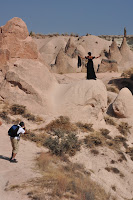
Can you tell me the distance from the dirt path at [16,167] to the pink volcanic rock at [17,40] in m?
4.17

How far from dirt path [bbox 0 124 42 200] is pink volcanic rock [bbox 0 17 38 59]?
13.7 feet

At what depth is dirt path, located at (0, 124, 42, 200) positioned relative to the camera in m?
3.94

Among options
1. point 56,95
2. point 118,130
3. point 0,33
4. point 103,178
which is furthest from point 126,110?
point 0,33

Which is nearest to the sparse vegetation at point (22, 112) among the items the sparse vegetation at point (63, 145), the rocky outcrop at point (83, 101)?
the rocky outcrop at point (83, 101)

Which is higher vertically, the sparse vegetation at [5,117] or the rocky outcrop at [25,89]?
the rocky outcrop at [25,89]

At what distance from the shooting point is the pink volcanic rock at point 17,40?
10.6m

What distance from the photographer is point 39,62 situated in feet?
36.8

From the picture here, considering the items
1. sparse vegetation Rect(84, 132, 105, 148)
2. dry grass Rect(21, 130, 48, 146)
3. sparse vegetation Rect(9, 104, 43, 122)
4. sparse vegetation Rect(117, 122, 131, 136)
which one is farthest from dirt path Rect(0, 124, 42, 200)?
sparse vegetation Rect(117, 122, 131, 136)

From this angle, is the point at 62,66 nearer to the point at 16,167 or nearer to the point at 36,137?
the point at 36,137

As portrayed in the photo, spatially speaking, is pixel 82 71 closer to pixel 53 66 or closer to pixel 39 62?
pixel 53 66

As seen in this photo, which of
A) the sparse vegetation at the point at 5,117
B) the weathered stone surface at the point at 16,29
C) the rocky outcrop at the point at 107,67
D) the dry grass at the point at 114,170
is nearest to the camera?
the dry grass at the point at 114,170

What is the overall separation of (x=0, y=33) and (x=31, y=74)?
8.15ft

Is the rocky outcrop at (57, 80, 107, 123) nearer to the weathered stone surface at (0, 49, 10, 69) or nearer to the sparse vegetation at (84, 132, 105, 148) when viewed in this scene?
the sparse vegetation at (84, 132, 105, 148)

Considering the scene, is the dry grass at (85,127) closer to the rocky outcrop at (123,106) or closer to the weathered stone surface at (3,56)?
the rocky outcrop at (123,106)
